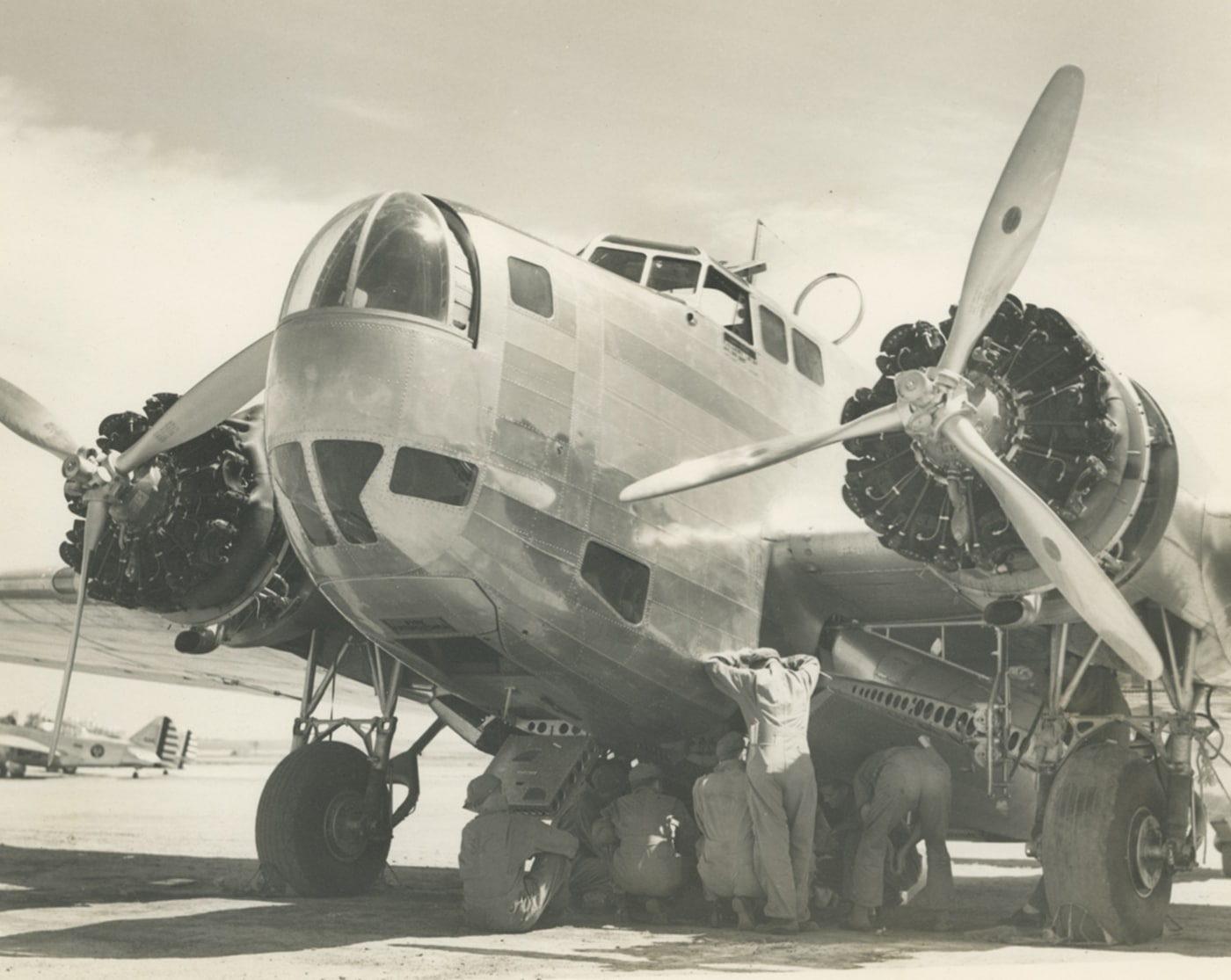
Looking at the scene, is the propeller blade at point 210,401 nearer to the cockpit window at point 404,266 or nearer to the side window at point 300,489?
the side window at point 300,489

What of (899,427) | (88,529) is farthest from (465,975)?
(88,529)

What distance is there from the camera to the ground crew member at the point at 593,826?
29.1 ft

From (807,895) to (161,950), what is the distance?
12.0 ft

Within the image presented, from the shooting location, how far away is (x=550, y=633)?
7.77 m

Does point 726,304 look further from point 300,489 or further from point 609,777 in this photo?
A: point 300,489

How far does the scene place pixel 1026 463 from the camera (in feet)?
24.8

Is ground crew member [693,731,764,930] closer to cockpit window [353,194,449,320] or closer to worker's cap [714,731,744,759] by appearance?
worker's cap [714,731,744,759]

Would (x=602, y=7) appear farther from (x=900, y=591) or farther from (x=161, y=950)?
(x=161, y=950)

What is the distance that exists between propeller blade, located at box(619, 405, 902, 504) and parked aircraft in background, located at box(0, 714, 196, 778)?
2862cm

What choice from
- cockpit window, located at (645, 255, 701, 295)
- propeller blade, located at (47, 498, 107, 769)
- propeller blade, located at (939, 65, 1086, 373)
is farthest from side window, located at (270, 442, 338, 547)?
propeller blade, located at (939, 65, 1086, 373)

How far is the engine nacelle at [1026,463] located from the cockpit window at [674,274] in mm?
1845

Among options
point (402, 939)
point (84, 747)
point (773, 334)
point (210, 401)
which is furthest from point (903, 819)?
point (84, 747)

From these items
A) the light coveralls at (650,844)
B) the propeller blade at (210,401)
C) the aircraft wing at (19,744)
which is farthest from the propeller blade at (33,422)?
the aircraft wing at (19,744)

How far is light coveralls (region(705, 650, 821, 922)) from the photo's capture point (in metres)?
7.78
